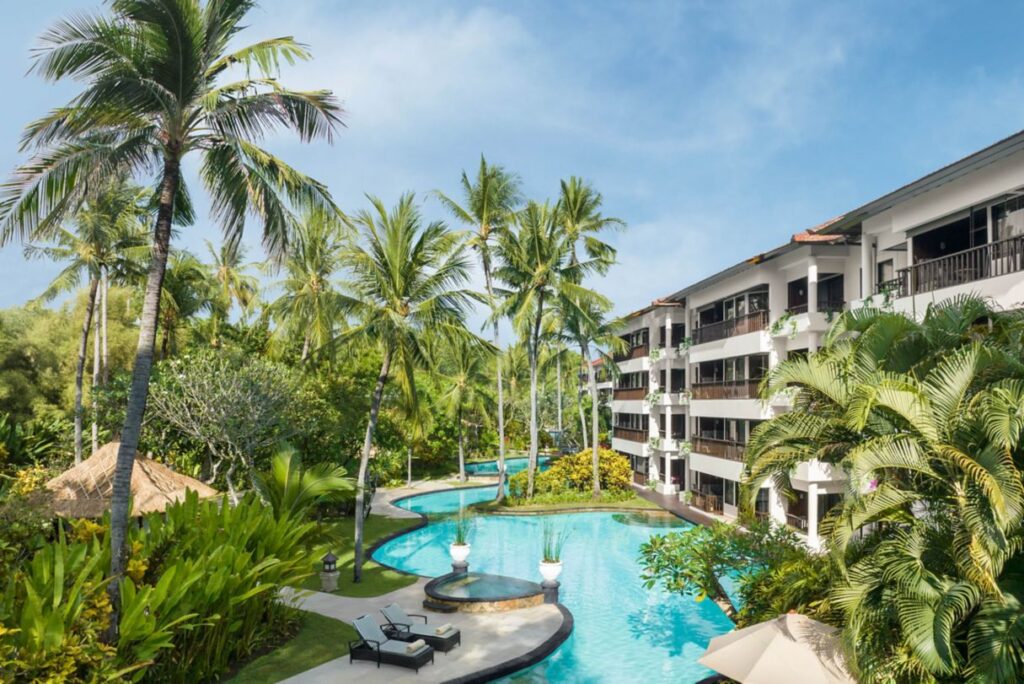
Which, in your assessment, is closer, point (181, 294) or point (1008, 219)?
point (1008, 219)

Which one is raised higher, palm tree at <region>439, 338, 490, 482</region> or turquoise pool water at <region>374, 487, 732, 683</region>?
palm tree at <region>439, 338, 490, 482</region>

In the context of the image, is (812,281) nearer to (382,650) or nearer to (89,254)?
(382,650)

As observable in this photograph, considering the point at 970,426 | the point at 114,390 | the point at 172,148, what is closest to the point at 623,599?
the point at 970,426

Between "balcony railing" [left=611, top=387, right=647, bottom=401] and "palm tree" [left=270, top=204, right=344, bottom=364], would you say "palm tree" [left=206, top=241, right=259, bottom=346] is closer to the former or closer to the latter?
"palm tree" [left=270, top=204, right=344, bottom=364]

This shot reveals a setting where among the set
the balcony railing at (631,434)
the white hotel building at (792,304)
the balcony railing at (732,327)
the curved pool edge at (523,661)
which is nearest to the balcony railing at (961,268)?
the white hotel building at (792,304)

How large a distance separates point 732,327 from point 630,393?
13.2 m

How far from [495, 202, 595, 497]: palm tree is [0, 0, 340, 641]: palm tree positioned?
18394 millimetres

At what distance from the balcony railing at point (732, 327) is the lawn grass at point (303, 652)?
707 inches

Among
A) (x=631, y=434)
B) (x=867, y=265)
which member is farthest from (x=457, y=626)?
(x=631, y=434)

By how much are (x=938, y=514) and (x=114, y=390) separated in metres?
27.3

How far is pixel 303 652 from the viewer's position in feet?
42.5

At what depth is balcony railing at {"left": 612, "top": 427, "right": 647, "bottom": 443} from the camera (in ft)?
121

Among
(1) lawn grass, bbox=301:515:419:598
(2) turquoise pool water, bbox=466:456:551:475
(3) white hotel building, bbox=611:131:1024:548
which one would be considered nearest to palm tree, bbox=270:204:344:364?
(1) lawn grass, bbox=301:515:419:598

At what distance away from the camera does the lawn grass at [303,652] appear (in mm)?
11656
